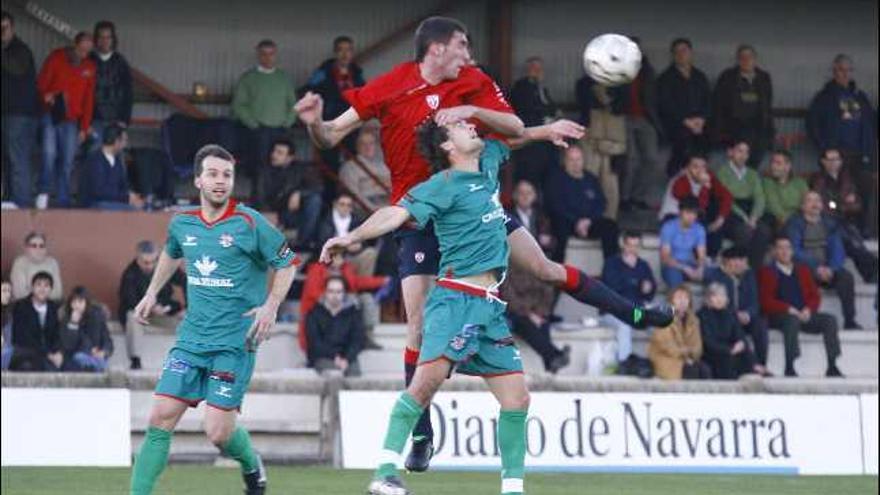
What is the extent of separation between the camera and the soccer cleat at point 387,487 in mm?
10438

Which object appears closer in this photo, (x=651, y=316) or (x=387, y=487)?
(x=387, y=487)

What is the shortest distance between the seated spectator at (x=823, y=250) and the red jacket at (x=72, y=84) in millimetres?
7637

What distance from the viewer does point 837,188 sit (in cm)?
2348

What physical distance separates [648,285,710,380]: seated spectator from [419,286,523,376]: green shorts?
926 cm

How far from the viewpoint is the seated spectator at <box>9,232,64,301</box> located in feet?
64.8

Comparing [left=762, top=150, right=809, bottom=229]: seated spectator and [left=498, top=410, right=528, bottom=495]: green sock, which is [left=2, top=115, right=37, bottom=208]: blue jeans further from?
[left=498, top=410, right=528, bottom=495]: green sock

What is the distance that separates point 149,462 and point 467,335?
1.97 m

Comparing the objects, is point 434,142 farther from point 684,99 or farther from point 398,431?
point 684,99

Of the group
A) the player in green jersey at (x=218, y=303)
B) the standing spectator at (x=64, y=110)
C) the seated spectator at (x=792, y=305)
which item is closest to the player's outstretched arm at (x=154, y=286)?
the player in green jersey at (x=218, y=303)

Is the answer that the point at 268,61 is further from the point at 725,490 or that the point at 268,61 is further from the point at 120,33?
the point at 725,490

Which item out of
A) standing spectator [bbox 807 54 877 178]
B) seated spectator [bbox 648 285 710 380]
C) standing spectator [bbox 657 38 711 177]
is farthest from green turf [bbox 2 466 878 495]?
standing spectator [bbox 807 54 877 178]

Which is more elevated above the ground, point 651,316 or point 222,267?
point 222,267

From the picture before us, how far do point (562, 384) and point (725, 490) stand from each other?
11.5 feet

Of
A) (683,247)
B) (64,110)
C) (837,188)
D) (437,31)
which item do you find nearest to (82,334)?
(64,110)
